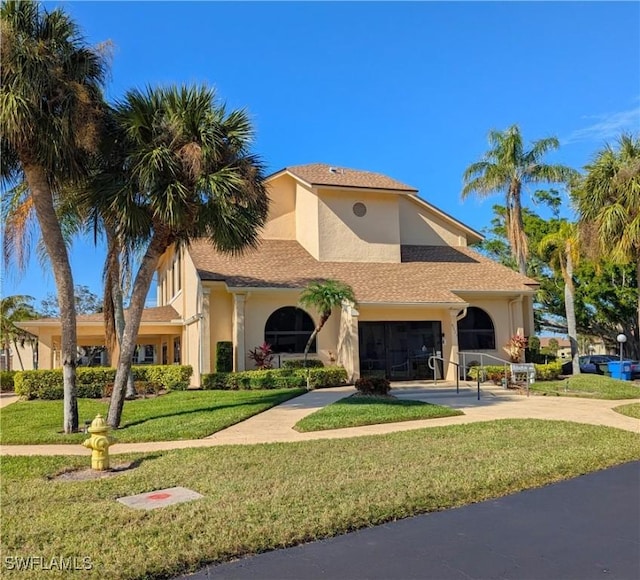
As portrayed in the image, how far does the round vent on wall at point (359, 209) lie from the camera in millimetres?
23703

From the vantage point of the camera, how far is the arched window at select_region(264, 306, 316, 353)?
67.5 ft

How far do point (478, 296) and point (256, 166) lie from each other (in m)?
13.2

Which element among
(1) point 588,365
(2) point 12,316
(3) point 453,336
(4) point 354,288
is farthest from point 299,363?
(2) point 12,316

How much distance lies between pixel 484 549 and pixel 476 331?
1906cm

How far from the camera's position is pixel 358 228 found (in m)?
23.7

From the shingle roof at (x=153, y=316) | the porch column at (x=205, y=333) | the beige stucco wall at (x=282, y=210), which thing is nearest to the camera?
the porch column at (x=205, y=333)

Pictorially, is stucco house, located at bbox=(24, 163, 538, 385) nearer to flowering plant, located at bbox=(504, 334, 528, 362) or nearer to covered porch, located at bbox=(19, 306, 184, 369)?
covered porch, located at bbox=(19, 306, 184, 369)

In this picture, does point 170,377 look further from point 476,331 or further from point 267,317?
point 476,331

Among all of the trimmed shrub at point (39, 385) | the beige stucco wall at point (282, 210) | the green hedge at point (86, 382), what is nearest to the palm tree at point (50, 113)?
the green hedge at point (86, 382)

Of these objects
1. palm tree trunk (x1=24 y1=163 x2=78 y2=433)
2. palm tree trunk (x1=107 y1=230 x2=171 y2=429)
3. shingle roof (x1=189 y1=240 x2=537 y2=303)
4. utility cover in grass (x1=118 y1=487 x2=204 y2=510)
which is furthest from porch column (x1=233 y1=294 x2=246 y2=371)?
utility cover in grass (x1=118 y1=487 x2=204 y2=510)

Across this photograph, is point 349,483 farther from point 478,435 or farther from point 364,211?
point 364,211

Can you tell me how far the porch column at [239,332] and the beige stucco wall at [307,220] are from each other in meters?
4.76

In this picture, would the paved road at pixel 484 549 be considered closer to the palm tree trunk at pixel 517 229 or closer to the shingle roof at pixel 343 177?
the shingle roof at pixel 343 177

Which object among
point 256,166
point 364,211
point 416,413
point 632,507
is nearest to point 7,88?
point 256,166
